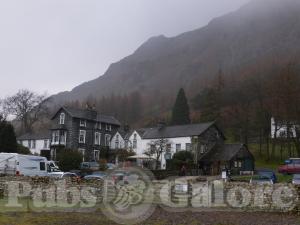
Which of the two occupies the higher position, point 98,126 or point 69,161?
point 98,126

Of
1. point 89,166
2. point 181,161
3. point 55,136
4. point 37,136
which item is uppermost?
point 37,136

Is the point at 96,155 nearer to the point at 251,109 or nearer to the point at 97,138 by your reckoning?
the point at 97,138

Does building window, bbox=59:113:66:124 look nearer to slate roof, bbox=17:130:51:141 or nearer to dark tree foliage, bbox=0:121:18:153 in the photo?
slate roof, bbox=17:130:51:141

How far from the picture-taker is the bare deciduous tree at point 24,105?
3561 inches

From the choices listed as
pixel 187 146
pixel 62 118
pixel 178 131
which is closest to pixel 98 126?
pixel 62 118

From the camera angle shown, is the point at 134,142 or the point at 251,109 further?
the point at 251,109

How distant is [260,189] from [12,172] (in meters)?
21.3

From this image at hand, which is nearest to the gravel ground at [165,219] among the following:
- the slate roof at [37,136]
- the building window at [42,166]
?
the building window at [42,166]

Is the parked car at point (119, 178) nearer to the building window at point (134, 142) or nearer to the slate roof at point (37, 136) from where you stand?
the building window at point (134, 142)

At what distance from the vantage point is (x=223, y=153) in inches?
2461

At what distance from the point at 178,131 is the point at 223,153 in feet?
31.8

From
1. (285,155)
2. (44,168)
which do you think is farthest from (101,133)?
(44,168)

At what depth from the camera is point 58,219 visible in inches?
755

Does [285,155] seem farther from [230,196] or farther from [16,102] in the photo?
[16,102]
